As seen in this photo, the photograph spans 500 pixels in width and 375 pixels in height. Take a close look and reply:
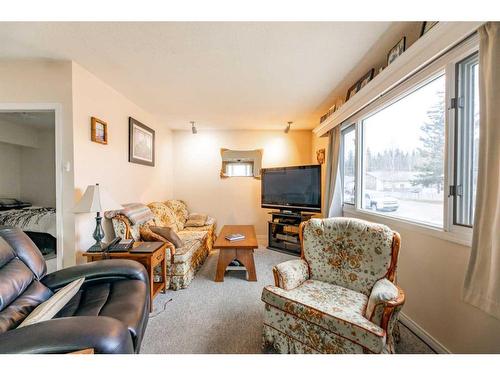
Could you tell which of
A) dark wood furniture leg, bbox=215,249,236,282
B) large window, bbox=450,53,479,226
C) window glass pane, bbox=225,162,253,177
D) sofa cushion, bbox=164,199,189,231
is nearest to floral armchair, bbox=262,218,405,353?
large window, bbox=450,53,479,226

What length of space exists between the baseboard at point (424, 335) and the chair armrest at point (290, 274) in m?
0.95

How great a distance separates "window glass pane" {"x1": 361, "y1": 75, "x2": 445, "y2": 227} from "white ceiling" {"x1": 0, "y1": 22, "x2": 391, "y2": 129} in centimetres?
65

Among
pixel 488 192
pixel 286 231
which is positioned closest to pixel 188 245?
pixel 286 231

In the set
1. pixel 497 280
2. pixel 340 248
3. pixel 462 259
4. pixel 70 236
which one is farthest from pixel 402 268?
pixel 70 236

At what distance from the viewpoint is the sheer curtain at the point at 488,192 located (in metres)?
1.02

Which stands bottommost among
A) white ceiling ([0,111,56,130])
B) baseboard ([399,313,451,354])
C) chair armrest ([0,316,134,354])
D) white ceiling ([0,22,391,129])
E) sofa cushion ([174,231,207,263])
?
baseboard ([399,313,451,354])

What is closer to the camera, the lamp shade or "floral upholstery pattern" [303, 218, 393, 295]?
"floral upholstery pattern" [303, 218, 393, 295]

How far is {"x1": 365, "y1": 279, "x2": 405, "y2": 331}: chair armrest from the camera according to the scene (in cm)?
113

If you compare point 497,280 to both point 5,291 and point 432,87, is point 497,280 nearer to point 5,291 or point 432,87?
point 432,87

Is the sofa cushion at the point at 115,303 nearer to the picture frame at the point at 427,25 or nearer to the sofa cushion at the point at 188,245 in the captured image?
the sofa cushion at the point at 188,245

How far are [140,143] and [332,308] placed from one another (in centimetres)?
334

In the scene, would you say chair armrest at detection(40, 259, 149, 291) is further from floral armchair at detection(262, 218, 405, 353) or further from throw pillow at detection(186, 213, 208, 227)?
throw pillow at detection(186, 213, 208, 227)

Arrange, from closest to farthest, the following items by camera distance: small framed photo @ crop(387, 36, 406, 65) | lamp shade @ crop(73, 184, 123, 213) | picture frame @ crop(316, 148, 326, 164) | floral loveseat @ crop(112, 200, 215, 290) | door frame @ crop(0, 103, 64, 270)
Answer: small framed photo @ crop(387, 36, 406, 65), lamp shade @ crop(73, 184, 123, 213), door frame @ crop(0, 103, 64, 270), floral loveseat @ crop(112, 200, 215, 290), picture frame @ crop(316, 148, 326, 164)
